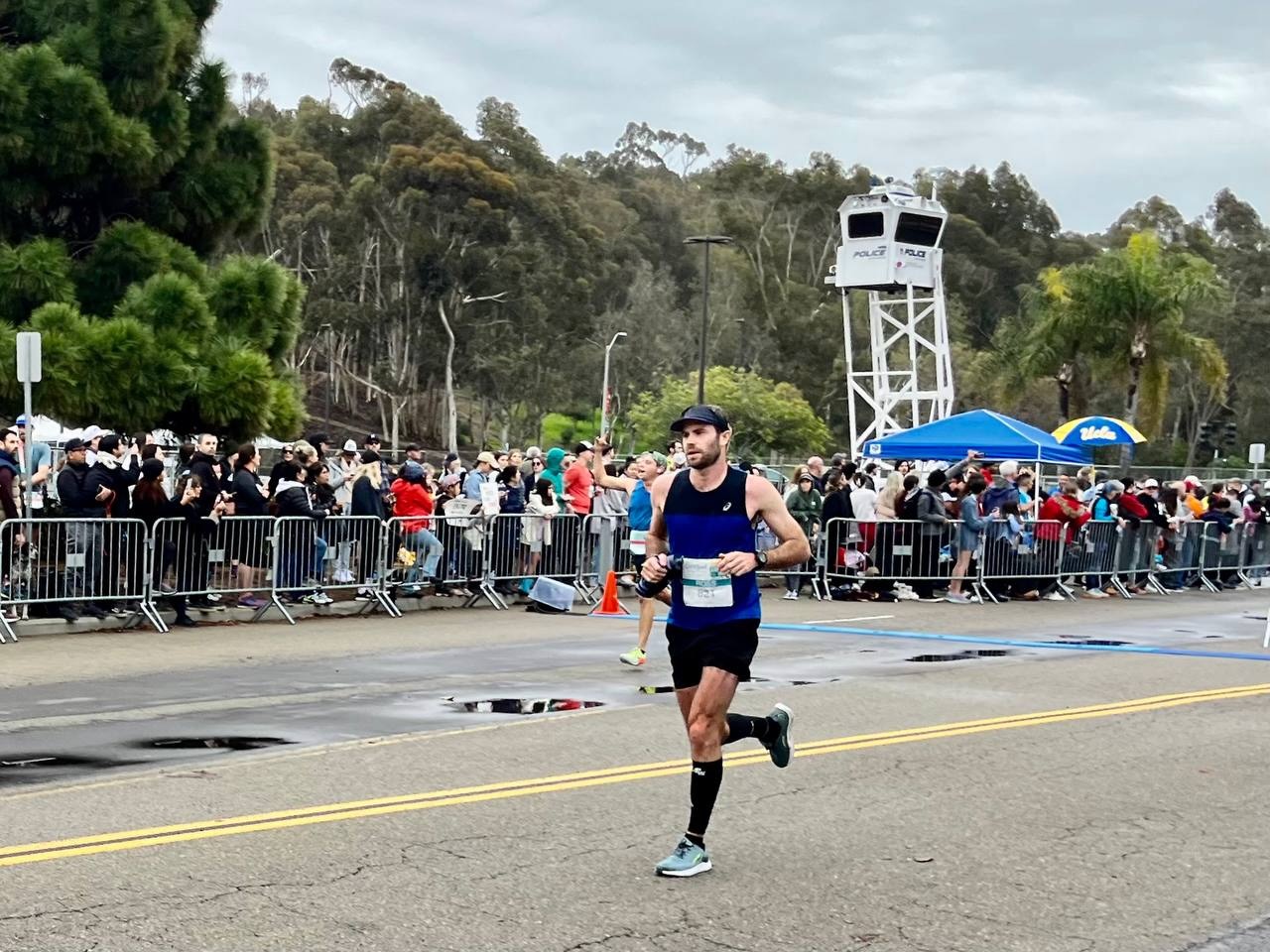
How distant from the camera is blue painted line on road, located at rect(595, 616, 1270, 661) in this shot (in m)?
16.7

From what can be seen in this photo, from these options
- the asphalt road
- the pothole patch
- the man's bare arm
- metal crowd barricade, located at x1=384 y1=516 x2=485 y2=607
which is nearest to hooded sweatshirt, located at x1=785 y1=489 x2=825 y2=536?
metal crowd barricade, located at x1=384 y1=516 x2=485 y2=607

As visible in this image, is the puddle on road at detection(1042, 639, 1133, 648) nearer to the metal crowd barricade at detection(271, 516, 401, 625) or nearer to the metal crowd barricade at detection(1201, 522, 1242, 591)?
the metal crowd barricade at detection(271, 516, 401, 625)

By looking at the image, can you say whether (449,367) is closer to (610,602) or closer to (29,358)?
(610,602)

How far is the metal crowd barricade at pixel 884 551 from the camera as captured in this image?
22.7 metres

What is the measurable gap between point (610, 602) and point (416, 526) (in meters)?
2.30

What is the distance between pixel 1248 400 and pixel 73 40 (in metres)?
70.3

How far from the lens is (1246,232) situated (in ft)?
312

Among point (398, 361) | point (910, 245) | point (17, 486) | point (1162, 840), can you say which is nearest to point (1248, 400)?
point (910, 245)

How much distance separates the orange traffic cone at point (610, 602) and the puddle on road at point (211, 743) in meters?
9.03

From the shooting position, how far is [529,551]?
66.1 feet

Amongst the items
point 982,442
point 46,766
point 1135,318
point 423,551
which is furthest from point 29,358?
point 1135,318

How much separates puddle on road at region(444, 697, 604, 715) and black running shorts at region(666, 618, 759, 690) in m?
4.42

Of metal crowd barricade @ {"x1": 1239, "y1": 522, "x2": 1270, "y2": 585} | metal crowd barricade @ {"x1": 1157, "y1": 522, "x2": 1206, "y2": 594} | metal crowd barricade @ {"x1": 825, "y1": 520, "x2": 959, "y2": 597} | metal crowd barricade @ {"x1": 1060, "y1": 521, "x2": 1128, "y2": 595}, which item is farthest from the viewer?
metal crowd barricade @ {"x1": 1239, "y1": 522, "x2": 1270, "y2": 585}

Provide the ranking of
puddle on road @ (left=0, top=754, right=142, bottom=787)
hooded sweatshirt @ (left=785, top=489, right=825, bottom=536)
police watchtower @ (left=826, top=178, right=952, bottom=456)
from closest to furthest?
puddle on road @ (left=0, top=754, right=142, bottom=787) < hooded sweatshirt @ (left=785, top=489, right=825, bottom=536) < police watchtower @ (left=826, top=178, right=952, bottom=456)
